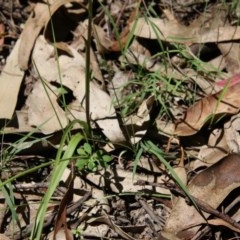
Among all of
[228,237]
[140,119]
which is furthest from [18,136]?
[228,237]

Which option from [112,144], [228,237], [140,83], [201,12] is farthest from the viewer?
[201,12]

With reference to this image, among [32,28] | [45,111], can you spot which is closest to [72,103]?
[45,111]

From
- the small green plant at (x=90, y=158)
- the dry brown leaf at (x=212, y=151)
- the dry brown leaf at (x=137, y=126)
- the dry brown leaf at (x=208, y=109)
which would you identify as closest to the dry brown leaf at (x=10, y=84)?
the small green plant at (x=90, y=158)

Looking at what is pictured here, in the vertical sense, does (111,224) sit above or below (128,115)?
below

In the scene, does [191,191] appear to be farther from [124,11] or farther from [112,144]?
[124,11]

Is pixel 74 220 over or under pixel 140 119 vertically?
under

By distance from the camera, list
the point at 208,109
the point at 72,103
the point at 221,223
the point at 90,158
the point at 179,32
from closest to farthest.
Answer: the point at 221,223
the point at 90,158
the point at 208,109
the point at 72,103
the point at 179,32

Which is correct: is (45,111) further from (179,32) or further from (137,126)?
(179,32)
